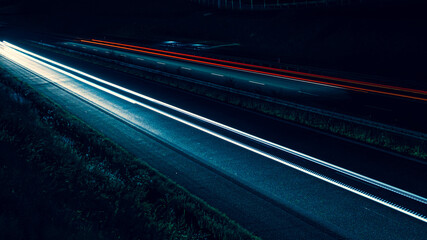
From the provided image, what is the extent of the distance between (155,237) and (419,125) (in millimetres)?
12870

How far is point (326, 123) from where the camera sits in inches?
619

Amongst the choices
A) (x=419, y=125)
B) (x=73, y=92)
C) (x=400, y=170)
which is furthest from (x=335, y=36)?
(x=400, y=170)

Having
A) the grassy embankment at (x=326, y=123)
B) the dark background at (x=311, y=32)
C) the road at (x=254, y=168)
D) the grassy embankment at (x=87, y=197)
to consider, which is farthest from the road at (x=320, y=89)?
the grassy embankment at (x=87, y=197)

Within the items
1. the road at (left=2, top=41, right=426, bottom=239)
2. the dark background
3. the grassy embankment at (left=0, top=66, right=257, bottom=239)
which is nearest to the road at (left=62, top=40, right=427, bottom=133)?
the dark background

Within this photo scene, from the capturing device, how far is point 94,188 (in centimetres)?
906

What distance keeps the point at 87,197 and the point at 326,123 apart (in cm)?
1051

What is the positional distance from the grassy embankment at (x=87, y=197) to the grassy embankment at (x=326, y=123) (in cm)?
784

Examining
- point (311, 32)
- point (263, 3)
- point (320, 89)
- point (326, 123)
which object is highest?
point (263, 3)

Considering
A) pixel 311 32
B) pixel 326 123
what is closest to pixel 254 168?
pixel 326 123

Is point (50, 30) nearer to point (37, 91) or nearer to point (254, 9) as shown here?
point (254, 9)

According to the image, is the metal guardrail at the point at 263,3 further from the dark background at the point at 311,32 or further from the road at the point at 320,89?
the road at the point at 320,89

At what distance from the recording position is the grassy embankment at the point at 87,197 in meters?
6.90

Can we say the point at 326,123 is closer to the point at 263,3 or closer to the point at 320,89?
the point at 320,89

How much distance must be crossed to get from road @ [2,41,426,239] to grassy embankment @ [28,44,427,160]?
896mm
